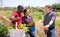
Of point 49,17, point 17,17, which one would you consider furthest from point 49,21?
point 17,17

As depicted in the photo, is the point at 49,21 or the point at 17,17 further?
the point at 49,21

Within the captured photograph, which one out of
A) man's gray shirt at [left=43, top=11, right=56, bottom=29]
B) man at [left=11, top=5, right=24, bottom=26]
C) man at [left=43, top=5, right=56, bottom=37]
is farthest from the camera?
man's gray shirt at [left=43, top=11, right=56, bottom=29]

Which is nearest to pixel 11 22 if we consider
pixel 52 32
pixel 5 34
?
pixel 5 34

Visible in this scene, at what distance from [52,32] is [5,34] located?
232 centimetres

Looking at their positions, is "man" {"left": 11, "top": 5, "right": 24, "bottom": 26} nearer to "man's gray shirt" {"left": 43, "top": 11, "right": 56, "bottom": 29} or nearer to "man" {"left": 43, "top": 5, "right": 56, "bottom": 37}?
"man" {"left": 43, "top": 5, "right": 56, "bottom": 37}

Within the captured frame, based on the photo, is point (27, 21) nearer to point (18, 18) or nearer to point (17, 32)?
point (18, 18)

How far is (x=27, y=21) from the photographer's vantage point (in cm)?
718

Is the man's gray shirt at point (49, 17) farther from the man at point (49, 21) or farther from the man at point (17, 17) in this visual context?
the man at point (17, 17)

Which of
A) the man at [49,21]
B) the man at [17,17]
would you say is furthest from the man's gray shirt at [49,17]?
A: the man at [17,17]

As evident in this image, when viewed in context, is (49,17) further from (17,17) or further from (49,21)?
(17,17)

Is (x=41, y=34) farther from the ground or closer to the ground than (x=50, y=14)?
closer to the ground

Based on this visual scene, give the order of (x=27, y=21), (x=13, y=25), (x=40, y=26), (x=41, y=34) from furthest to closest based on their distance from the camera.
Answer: (x=40, y=26)
(x=41, y=34)
(x=27, y=21)
(x=13, y=25)

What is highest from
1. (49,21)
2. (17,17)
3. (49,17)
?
(17,17)

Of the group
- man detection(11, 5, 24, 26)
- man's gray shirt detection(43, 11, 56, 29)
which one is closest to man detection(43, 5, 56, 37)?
man's gray shirt detection(43, 11, 56, 29)
